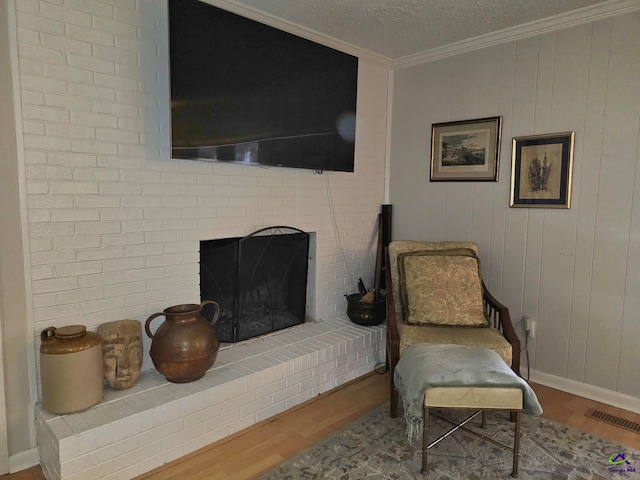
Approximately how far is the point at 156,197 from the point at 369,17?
1.70 m

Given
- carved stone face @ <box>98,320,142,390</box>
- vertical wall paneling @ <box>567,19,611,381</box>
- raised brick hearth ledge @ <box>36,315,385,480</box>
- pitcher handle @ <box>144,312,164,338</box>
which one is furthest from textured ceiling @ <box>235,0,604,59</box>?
raised brick hearth ledge @ <box>36,315,385,480</box>

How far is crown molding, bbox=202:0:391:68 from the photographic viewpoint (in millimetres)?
2553

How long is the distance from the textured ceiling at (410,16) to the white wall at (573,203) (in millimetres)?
205

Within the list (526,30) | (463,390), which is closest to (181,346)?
(463,390)

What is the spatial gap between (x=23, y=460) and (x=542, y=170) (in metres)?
3.28

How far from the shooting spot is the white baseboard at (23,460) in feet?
6.50

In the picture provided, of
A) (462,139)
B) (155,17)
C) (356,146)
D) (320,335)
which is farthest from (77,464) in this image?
(462,139)

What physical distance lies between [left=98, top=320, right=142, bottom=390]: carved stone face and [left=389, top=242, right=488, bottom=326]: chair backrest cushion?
5.24ft

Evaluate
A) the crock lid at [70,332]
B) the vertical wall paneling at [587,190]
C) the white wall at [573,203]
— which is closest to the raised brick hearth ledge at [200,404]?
the crock lid at [70,332]

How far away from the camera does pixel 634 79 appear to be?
2498mm

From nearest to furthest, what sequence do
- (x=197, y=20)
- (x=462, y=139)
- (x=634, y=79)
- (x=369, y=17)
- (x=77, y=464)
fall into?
(x=77, y=464) < (x=197, y=20) < (x=634, y=79) < (x=369, y=17) < (x=462, y=139)

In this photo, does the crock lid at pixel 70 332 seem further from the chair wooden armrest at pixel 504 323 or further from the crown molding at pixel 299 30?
the chair wooden armrest at pixel 504 323

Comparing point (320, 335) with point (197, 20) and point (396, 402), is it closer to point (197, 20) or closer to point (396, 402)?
point (396, 402)

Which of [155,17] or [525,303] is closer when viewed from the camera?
[155,17]
